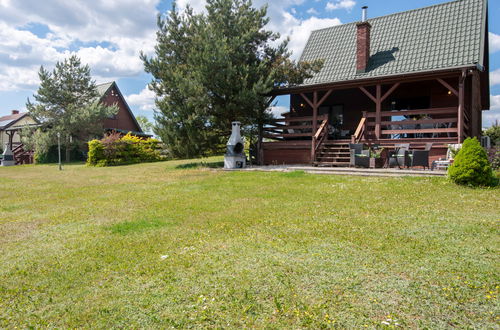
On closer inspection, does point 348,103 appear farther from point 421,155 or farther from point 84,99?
point 84,99

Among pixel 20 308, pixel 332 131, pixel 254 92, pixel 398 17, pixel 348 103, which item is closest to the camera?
pixel 20 308

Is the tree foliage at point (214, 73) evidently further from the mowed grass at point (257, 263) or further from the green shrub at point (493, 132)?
the green shrub at point (493, 132)

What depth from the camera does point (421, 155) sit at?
10.1 meters

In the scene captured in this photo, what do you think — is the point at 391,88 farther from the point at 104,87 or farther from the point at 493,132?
the point at 104,87

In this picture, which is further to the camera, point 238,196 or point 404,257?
point 238,196

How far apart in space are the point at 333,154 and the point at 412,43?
7061 mm

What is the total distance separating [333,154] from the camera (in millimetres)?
13789

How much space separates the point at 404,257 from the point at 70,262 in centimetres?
371

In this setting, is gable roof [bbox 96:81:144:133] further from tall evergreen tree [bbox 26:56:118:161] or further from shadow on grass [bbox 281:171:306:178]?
shadow on grass [bbox 281:171:306:178]

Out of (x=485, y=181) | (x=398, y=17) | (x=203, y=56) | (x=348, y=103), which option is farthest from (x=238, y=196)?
(x=398, y=17)

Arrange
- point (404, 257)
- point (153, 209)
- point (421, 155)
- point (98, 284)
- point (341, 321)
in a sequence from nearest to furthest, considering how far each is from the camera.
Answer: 1. point (341, 321)
2. point (98, 284)
3. point (404, 257)
4. point (153, 209)
5. point (421, 155)

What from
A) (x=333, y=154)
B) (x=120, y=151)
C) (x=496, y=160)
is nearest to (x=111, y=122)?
(x=120, y=151)

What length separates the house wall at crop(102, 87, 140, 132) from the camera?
32.2 m

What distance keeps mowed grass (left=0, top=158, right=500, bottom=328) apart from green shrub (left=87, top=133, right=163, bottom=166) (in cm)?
1418
